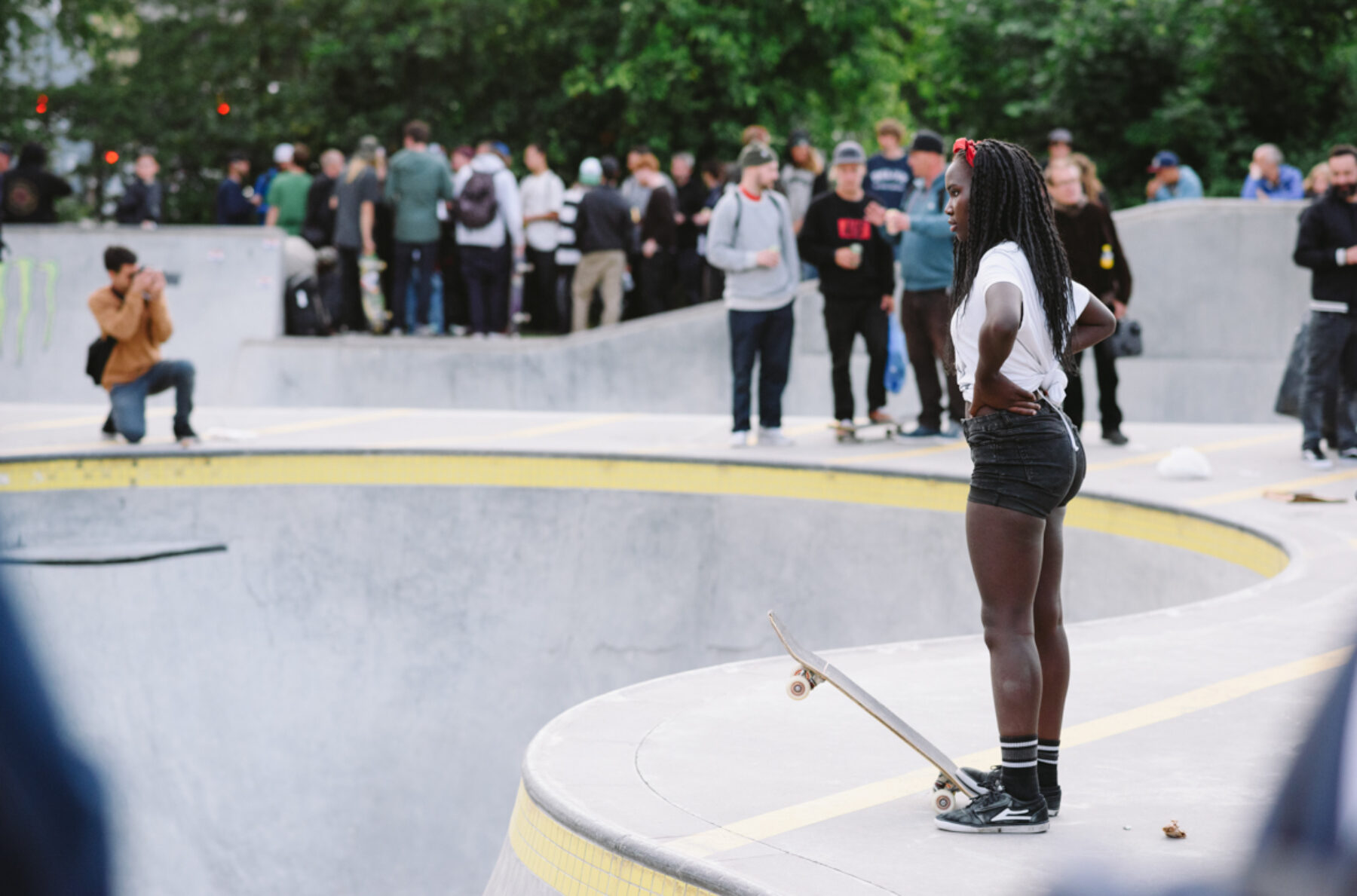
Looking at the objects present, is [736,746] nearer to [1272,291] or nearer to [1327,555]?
[1327,555]

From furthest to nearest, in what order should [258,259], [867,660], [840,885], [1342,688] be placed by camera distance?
[258,259] < [867,660] < [840,885] < [1342,688]

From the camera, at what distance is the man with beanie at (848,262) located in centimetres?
1026

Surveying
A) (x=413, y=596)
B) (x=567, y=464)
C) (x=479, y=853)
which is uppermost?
(x=567, y=464)

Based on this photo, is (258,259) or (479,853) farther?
(258,259)

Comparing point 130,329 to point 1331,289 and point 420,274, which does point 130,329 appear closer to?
point 420,274

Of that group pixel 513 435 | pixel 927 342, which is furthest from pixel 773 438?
pixel 513 435

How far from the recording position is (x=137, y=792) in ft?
27.5

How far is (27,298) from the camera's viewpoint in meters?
15.5

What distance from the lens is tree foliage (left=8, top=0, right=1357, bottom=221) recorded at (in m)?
19.7

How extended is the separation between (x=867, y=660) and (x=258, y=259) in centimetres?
1195

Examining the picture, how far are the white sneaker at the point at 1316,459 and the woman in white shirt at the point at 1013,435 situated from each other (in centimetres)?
675

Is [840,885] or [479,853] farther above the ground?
[840,885]

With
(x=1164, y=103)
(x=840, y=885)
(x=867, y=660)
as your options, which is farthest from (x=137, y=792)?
(x=1164, y=103)

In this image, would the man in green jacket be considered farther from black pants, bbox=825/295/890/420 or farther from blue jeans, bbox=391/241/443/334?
black pants, bbox=825/295/890/420
